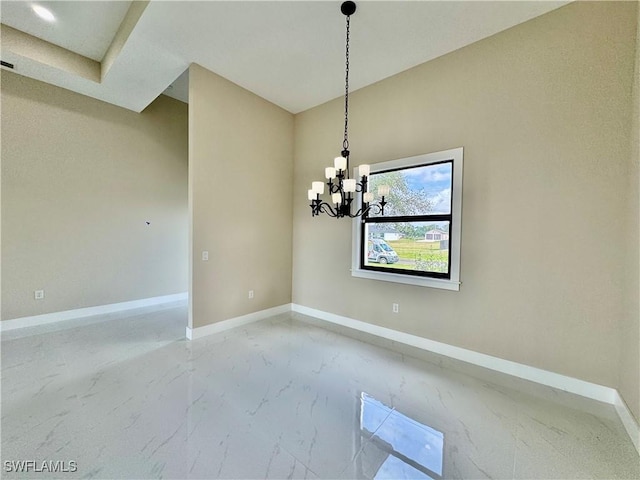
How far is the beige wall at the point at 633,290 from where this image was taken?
1.90 meters

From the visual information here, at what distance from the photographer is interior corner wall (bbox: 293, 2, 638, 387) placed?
2.22 m

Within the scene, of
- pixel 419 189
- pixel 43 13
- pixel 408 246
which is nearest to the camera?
pixel 43 13

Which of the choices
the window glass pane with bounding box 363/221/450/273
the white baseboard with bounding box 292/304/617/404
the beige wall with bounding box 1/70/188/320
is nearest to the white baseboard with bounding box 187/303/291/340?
the white baseboard with bounding box 292/304/617/404

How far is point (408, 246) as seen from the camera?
3412 millimetres

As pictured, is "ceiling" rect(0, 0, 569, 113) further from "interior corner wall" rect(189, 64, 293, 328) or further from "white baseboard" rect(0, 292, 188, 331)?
"white baseboard" rect(0, 292, 188, 331)

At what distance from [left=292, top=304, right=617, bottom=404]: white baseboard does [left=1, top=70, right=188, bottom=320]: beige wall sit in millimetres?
3996

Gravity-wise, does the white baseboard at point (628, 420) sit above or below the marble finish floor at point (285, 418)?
above

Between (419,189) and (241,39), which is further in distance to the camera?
(419,189)

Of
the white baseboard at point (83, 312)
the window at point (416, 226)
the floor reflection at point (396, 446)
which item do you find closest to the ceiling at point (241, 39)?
the window at point (416, 226)

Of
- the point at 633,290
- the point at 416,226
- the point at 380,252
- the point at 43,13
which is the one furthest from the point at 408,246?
the point at 43,13

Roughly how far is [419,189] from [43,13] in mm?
4766

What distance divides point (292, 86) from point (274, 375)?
3849 mm

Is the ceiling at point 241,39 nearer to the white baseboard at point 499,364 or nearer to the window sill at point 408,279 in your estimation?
the window sill at point 408,279

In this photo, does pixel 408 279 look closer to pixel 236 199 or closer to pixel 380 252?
pixel 380 252
